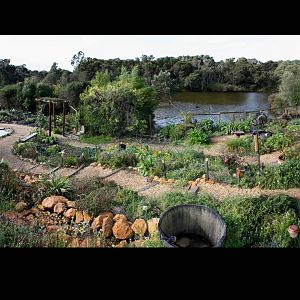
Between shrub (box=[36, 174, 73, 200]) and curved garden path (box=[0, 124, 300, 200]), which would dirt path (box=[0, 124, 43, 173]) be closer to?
curved garden path (box=[0, 124, 300, 200])

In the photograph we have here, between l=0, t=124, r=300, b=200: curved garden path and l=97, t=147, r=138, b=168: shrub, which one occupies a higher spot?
l=97, t=147, r=138, b=168: shrub

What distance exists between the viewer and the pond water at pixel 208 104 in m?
12.8

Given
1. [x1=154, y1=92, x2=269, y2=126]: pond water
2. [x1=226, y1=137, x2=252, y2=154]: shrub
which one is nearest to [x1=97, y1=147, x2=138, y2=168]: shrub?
[x1=226, y1=137, x2=252, y2=154]: shrub

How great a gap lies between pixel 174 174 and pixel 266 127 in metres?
4.70

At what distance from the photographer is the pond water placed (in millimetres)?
12822

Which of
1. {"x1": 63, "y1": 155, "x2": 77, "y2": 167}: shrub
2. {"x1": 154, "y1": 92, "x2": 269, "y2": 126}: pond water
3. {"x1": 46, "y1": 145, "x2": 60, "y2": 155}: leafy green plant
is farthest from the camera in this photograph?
{"x1": 154, "y1": 92, "x2": 269, "y2": 126}: pond water

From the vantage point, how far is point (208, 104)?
1617 cm

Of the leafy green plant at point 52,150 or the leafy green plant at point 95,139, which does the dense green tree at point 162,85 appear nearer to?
the leafy green plant at point 95,139
